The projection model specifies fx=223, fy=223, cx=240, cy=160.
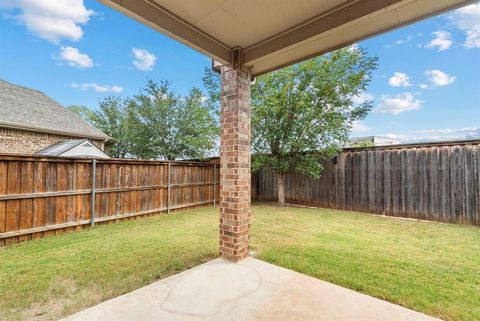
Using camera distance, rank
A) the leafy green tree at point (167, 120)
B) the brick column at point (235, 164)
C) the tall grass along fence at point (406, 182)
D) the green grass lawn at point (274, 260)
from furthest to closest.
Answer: the leafy green tree at point (167, 120)
the tall grass along fence at point (406, 182)
the brick column at point (235, 164)
the green grass lawn at point (274, 260)

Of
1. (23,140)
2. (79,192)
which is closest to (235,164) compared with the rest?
(79,192)

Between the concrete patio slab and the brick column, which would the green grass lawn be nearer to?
the concrete patio slab

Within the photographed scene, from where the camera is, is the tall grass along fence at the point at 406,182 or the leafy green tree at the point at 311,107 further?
the leafy green tree at the point at 311,107

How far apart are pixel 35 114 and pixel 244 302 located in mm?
11749

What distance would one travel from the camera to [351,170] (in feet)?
23.0

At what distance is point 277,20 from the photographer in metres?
2.08

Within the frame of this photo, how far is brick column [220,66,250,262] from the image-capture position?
272 cm

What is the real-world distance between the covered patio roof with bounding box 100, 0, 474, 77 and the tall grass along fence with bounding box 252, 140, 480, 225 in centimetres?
512

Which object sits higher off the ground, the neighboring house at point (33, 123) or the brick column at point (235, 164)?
the neighboring house at point (33, 123)

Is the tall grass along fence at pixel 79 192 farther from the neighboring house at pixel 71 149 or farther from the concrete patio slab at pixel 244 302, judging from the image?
the neighboring house at pixel 71 149

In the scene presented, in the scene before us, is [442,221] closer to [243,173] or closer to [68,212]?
[243,173]

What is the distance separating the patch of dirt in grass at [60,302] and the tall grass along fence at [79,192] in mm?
2677

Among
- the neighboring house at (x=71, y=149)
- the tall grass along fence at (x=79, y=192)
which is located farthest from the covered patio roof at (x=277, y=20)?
the neighboring house at (x=71, y=149)

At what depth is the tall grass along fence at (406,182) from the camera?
5.16 m
